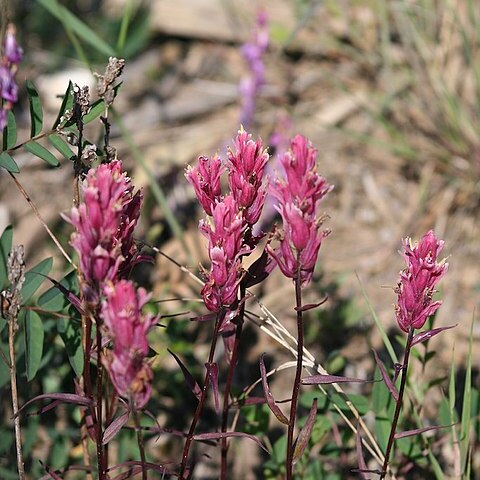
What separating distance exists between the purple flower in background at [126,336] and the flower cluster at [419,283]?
0.44 m

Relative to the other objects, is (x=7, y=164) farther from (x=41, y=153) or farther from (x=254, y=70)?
(x=254, y=70)

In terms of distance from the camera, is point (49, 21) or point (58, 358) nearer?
point (58, 358)

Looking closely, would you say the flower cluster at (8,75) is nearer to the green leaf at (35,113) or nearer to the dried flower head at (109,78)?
the green leaf at (35,113)

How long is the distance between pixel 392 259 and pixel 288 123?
0.69m

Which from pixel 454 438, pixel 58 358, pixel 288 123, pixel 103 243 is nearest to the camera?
pixel 103 243

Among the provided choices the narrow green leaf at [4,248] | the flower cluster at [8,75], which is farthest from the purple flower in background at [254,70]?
the narrow green leaf at [4,248]

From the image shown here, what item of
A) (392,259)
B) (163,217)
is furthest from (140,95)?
(392,259)

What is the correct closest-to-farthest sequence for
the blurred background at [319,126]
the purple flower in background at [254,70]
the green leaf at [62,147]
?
1. the green leaf at [62,147]
2. the blurred background at [319,126]
3. the purple flower in background at [254,70]

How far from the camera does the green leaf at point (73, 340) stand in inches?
65.4

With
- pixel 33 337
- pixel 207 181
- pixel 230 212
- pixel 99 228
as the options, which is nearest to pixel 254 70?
pixel 33 337

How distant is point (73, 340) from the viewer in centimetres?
171

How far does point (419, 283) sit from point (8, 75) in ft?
3.42

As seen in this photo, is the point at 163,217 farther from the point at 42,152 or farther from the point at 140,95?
the point at 42,152

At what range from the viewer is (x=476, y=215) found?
11.3 feet
